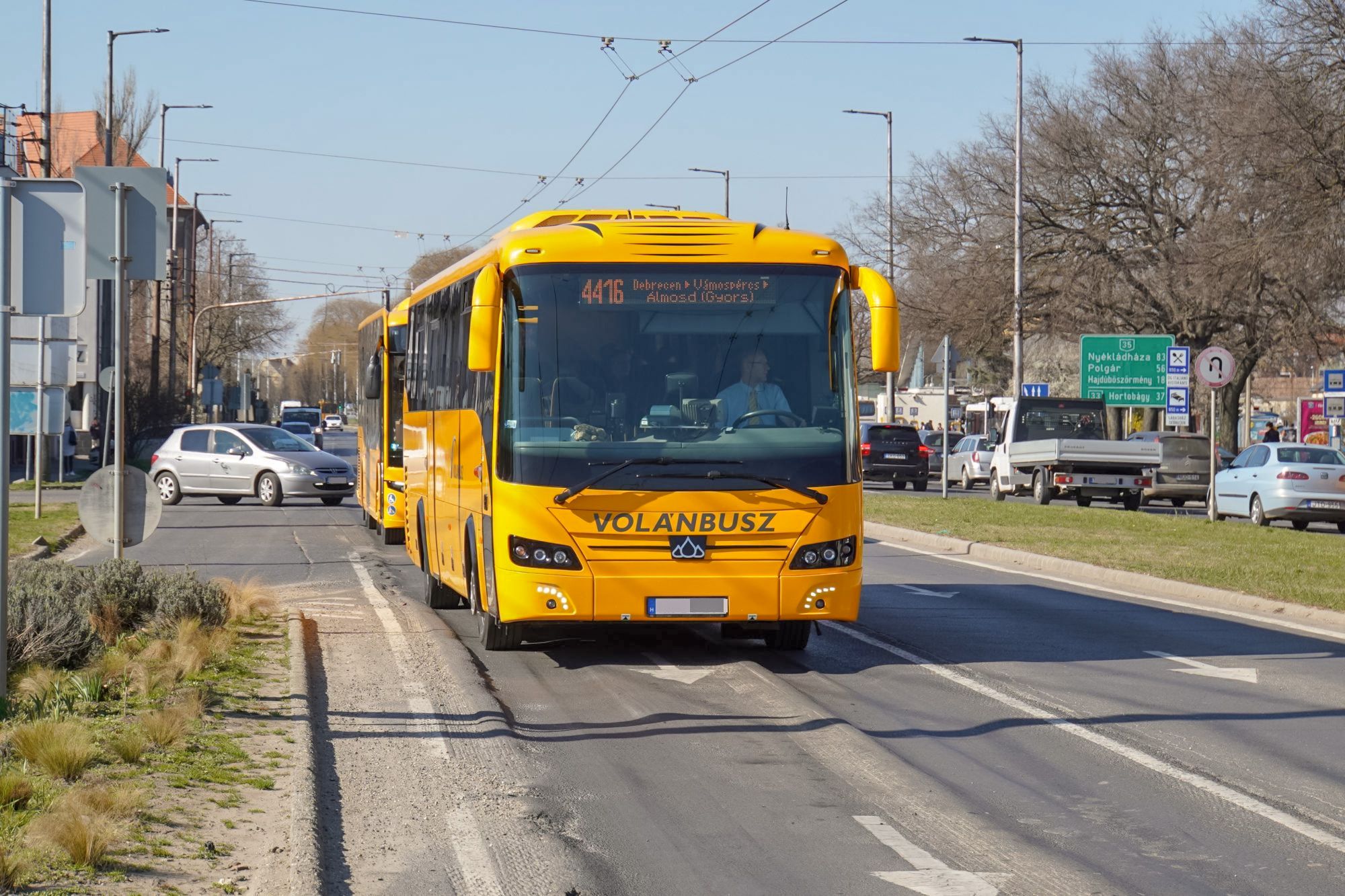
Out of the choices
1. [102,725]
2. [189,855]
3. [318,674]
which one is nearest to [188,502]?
[318,674]

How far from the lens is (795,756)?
8133 millimetres

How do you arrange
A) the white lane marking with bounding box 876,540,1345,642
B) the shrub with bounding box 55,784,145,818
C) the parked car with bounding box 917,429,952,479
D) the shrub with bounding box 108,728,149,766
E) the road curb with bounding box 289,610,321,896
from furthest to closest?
the parked car with bounding box 917,429,952,479 → the white lane marking with bounding box 876,540,1345,642 → the shrub with bounding box 108,728,149,766 → the shrub with bounding box 55,784,145,818 → the road curb with bounding box 289,610,321,896

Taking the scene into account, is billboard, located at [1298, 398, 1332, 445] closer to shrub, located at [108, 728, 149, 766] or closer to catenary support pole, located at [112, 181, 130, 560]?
catenary support pole, located at [112, 181, 130, 560]

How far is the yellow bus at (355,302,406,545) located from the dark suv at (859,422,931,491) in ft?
75.2

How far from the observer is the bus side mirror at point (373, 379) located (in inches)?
888

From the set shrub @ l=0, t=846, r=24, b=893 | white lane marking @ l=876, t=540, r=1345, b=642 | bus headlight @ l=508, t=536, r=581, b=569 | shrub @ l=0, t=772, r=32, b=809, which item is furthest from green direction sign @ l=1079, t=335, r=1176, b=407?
shrub @ l=0, t=846, r=24, b=893

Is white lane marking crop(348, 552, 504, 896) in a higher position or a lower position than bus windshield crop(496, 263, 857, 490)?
lower

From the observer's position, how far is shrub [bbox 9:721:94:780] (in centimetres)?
701

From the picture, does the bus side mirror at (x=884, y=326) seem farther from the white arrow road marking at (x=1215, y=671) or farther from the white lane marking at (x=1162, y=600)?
the white lane marking at (x=1162, y=600)

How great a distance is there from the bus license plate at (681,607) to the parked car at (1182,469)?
29623 mm

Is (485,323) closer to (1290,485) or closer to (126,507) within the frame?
(126,507)

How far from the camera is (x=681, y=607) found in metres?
10.6

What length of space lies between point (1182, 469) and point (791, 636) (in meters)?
28.7

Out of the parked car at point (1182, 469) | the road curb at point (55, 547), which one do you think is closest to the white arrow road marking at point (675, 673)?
the road curb at point (55, 547)
